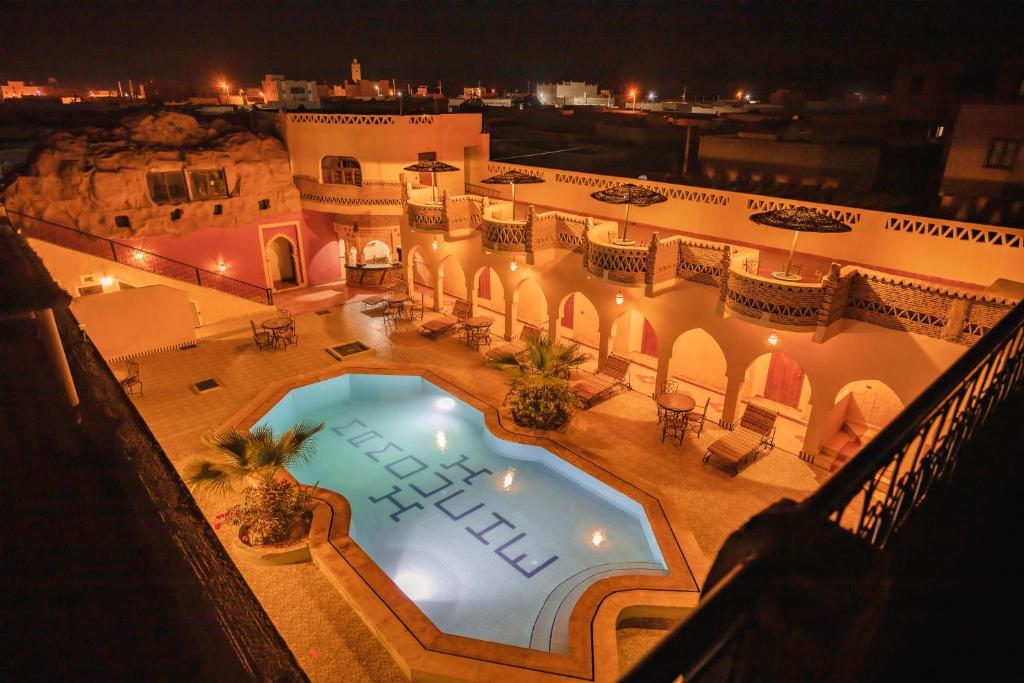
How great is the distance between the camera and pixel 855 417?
1469cm

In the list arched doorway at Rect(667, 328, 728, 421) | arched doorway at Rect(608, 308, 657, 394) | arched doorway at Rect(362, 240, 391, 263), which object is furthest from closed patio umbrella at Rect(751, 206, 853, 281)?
arched doorway at Rect(362, 240, 391, 263)

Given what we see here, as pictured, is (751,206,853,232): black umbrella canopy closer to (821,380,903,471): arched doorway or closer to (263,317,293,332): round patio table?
(821,380,903,471): arched doorway

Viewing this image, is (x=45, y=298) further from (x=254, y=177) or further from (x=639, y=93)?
(x=639, y=93)

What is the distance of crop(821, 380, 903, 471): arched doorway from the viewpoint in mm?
13866

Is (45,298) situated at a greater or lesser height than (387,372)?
greater

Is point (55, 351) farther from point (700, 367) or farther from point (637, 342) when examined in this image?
point (637, 342)

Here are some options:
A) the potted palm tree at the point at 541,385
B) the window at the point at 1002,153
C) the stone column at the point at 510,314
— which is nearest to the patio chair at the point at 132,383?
the potted palm tree at the point at 541,385

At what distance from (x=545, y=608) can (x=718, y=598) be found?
921cm

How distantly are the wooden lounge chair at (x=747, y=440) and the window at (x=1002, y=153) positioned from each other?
840 cm

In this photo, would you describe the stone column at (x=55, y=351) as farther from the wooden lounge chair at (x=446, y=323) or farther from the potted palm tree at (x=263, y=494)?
the wooden lounge chair at (x=446, y=323)

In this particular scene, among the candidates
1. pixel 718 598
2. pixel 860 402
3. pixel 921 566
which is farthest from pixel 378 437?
pixel 718 598

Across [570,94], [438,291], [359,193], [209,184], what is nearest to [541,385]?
[438,291]

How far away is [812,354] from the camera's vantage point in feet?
42.8

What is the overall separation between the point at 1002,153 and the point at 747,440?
9.59 meters
